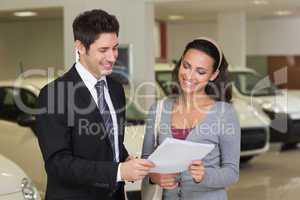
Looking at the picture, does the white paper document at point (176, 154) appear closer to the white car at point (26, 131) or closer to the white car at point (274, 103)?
the white car at point (26, 131)

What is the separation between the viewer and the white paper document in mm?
1979

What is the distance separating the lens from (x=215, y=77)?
228 centimetres

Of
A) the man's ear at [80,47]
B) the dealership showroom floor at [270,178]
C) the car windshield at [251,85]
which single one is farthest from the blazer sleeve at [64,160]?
the car windshield at [251,85]

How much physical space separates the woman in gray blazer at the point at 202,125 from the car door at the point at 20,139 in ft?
9.85

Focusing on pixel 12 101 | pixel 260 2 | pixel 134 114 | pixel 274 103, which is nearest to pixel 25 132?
pixel 12 101

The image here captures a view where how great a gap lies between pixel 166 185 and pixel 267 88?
710 centimetres

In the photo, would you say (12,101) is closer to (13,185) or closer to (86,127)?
(13,185)

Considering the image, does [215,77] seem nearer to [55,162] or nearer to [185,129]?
[185,129]

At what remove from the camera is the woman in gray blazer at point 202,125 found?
86.5 inches

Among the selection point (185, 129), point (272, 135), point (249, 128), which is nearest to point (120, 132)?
point (185, 129)

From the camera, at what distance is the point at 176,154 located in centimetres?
201

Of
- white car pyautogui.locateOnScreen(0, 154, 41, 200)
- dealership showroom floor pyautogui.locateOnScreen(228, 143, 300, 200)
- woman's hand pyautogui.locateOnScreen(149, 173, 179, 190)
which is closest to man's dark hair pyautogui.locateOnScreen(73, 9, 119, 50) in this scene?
woman's hand pyautogui.locateOnScreen(149, 173, 179, 190)

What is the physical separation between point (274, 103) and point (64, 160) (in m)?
6.94

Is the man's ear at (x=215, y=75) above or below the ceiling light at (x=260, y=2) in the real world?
below
